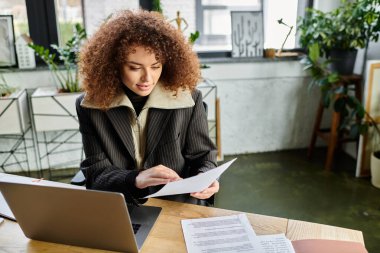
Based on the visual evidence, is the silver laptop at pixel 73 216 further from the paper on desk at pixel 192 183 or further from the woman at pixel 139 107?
the woman at pixel 139 107

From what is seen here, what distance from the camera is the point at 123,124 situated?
1302mm

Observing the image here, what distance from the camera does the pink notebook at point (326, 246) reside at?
2.85ft

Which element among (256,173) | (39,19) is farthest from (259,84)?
(39,19)

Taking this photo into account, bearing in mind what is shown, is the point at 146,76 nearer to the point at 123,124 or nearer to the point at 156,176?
the point at 123,124

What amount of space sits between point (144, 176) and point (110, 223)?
0.31 meters

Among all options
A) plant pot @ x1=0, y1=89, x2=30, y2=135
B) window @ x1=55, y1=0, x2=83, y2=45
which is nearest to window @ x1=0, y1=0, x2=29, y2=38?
window @ x1=55, y1=0, x2=83, y2=45

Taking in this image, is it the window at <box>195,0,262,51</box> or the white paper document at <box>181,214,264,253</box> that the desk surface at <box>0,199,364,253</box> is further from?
the window at <box>195,0,262,51</box>

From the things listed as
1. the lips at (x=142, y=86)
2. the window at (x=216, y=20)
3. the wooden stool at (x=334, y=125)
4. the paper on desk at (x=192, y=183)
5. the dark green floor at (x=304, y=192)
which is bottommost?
the dark green floor at (x=304, y=192)

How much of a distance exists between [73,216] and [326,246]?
0.60 meters

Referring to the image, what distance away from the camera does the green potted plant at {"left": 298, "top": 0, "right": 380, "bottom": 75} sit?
244cm

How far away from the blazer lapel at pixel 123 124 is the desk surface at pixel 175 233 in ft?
1.08

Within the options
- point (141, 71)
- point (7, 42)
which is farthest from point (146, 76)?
point (7, 42)

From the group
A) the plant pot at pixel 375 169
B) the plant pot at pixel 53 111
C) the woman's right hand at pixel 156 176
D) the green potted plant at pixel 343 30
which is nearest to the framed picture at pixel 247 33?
the green potted plant at pixel 343 30

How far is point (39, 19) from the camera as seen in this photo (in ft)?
8.97
